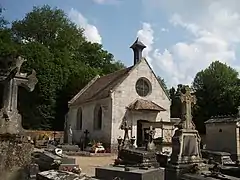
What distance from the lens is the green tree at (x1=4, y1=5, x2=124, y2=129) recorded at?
4103cm

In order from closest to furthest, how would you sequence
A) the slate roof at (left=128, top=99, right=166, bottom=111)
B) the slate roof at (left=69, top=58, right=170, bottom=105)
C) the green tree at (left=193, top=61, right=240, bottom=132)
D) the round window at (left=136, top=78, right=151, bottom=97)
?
the slate roof at (left=128, top=99, right=166, bottom=111)
the slate roof at (left=69, top=58, right=170, bottom=105)
the round window at (left=136, top=78, right=151, bottom=97)
the green tree at (left=193, top=61, right=240, bottom=132)

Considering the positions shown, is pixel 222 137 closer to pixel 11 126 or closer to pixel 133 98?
pixel 133 98

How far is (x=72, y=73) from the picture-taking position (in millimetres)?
45156

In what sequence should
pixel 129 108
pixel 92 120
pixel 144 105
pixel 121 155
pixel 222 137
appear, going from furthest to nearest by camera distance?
1. pixel 92 120
2. pixel 144 105
3. pixel 129 108
4. pixel 222 137
5. pixel 121 155

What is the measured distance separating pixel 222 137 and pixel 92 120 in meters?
13.9

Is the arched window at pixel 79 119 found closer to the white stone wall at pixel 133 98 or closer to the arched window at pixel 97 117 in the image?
the arched window at pixel 97 117

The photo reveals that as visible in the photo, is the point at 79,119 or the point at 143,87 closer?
the point at 143,87

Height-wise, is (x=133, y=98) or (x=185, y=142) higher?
(x=133, y=98)

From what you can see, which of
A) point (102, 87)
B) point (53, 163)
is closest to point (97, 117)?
point (102, 87)

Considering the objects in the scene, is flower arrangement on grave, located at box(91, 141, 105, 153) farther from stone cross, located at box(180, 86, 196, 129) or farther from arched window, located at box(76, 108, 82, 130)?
stone cross, located at box(180, 86, 196, 129)

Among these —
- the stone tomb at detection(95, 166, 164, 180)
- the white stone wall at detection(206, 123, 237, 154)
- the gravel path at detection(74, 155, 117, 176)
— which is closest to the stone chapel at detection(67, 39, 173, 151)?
the white stone wall at detection(206, 123, 237, 154)

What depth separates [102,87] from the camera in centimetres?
3522

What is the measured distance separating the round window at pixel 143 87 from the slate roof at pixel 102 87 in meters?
1.80

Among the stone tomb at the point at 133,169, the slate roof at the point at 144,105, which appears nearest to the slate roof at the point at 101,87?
the slate roof at the point at 144,105
